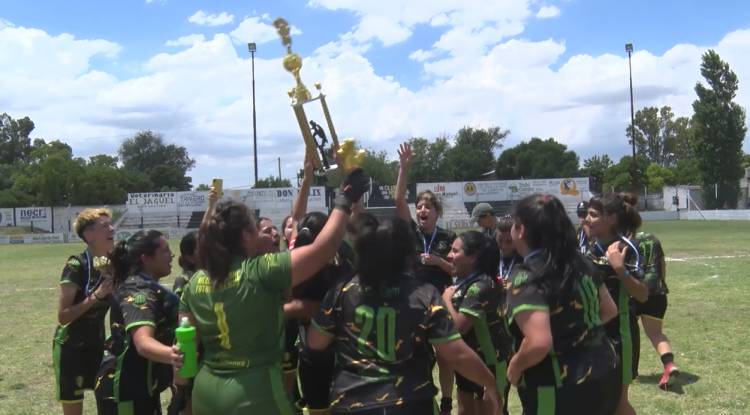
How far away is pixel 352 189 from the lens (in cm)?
327

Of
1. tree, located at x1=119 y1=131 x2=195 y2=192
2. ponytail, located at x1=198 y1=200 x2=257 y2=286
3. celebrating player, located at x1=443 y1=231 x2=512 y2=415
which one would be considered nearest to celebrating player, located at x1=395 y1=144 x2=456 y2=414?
celebrating player, located at x1=443 y1=231 x2=512 y2=415

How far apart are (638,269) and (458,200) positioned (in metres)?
60.4

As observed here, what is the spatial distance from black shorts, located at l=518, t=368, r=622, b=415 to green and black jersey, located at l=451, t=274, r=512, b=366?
72cm

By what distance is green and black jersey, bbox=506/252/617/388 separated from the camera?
3195 millimetres

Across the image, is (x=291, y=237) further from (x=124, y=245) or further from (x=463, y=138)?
(x=463, y=138)

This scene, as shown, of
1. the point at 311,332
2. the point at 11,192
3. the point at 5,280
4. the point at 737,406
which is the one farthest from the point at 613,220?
the point at 11,192

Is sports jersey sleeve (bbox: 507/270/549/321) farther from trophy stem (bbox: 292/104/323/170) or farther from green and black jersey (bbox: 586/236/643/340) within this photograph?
green and black jersey (bbox: 586/236/643/340)

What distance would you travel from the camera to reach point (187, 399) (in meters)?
4.58

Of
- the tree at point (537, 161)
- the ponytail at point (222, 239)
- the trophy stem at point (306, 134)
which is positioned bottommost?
the ponytail at point (222, 239)

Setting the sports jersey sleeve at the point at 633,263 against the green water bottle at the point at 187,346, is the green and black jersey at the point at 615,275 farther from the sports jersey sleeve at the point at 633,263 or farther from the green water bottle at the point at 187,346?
the green water bottle at the point at 187,346

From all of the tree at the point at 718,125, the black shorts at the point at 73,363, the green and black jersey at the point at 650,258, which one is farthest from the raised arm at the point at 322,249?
the tree at the point at 718,125

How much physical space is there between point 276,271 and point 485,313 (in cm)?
182

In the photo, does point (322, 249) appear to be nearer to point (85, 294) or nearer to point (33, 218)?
point (85, 294)

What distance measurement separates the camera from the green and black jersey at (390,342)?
315 centimetres
